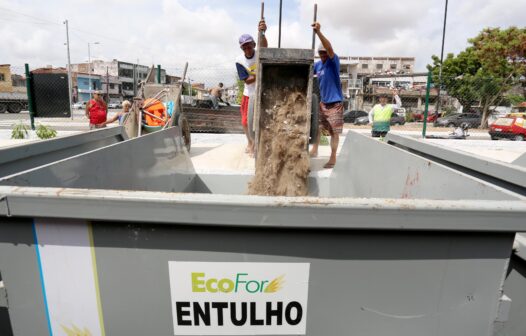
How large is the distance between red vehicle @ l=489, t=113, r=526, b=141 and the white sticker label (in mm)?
17816

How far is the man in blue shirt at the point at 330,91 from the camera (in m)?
4.59

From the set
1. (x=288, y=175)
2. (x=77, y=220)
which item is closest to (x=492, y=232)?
(x=77, y=220)

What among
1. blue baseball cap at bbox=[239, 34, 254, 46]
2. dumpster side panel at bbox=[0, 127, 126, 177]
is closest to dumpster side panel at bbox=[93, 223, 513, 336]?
dumpster side panel at bbox=[0, 127, 126, 177]

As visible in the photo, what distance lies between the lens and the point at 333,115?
4852 mm

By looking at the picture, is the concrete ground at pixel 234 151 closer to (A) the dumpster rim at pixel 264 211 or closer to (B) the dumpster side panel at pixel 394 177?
(B) the dumpster side panel at pixel 394 177

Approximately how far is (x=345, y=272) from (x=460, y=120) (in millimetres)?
26245

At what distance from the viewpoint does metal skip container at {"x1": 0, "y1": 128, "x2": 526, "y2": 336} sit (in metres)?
1.01

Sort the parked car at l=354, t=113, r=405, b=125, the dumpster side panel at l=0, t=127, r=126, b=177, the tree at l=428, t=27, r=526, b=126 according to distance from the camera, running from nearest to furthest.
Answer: the dumpster side panel at l=0, t=127, r=126, b=177 → the tree at l=428, t=27, r=526, b=126 → the parked car at l=354, t=113, r=405, b=125

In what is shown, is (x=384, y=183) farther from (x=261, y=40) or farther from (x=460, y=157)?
(x=261, y=40)

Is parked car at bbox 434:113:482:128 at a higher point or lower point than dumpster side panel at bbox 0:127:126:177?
lower

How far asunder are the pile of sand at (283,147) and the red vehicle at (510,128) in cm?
1547

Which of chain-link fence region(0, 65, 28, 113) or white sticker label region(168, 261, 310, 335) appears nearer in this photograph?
white sticker label region(168, 261, 310, 335)

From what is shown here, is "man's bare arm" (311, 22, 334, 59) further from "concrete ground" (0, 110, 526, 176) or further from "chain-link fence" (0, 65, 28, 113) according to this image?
"chain-link fence" (0, 65, 28, 113)

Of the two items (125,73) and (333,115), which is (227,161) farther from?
(125,73)
